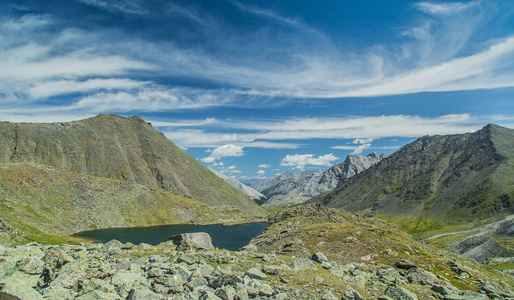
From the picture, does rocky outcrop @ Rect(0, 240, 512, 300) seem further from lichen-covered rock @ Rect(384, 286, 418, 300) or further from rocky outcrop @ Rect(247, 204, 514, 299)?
rocky outcrop @ Rect(247, 204, 514, 299)

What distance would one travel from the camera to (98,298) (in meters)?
13.3

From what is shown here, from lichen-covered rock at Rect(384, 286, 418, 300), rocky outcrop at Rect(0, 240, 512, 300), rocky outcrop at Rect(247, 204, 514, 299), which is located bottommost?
rocky outcrop at Rect(247, 204, 514, 299)

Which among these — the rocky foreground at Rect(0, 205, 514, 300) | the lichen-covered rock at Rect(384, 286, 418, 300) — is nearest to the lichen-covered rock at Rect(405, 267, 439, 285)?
the rocky foreground at Rect(0, 205, 514, 300)

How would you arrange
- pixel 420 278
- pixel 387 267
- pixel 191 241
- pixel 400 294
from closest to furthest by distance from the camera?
pixel 400 294, pixel 420 278, pixel 191 241, pixel 387 267

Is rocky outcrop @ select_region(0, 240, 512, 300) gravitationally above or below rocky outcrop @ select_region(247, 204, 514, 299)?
above

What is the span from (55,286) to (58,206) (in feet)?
512

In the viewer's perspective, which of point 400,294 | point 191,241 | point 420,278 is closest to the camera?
point 400,294

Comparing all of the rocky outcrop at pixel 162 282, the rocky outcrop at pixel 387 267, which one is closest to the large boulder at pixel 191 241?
the rocky outcrop at pixel 162 282

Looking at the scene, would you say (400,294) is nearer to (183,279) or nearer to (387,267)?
(183,279)

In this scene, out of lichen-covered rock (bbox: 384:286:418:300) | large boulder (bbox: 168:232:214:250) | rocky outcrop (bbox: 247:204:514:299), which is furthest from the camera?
large boulder (bbox: 168:232:214:250)

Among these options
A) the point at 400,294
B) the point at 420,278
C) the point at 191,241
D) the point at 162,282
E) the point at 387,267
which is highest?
the point at 162,282

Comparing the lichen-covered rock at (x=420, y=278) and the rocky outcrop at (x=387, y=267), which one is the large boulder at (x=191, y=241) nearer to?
the rocky outcrop at (x=387, y=267)

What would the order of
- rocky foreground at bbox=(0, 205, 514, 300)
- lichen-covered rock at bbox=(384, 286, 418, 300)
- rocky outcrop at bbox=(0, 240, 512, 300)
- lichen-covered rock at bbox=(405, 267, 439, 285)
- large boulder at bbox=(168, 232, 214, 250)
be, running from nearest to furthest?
rocky outcrop at bbox=(0, 240, 512, 300) → rocky foreground at bbox=(0, 205, 514, 300) → lichen-covered rock at bbox=(384, 286, 418, 300) → lichen-covered rock at bbox=(405, 267, 439, 285) → large boulder at bbox=(168, 232, 214, 250)

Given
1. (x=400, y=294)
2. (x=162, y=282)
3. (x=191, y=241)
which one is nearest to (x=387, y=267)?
(x=400, y=294)
